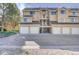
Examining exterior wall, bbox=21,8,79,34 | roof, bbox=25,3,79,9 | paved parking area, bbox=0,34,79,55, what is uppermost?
roof, bbox=25,3,79,9

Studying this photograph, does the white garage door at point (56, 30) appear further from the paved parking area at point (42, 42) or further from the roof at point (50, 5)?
the roof at point (50, 5)

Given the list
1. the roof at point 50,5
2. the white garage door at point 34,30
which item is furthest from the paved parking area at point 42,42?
the roof at point 50,5

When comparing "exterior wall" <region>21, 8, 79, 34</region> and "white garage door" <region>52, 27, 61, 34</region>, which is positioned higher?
"exterior wall" <region>21, 8, 79, 34</region>

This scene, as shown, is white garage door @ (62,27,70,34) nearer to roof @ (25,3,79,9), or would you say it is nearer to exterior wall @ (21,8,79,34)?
exterior wall @ (21,8,79,34)

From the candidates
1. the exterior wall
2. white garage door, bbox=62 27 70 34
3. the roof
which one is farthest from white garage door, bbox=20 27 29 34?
white garage door, bbox=62 27 70 34

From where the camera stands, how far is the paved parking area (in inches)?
130

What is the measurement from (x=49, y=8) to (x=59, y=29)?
26 cm

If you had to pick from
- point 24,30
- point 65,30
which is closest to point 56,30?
point 65,30

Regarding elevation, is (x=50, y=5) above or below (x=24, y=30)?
above

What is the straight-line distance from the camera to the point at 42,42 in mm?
3354

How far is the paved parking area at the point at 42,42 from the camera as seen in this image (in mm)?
3309

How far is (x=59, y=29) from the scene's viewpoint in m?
3.33

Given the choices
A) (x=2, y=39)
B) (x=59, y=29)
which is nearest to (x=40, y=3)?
(x=59, y=29)

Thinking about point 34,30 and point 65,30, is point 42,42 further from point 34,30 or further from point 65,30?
point 65,30
